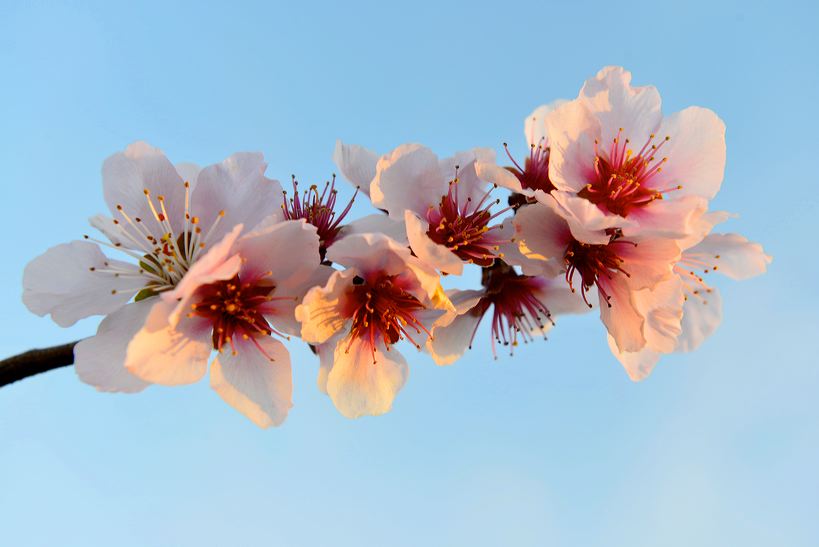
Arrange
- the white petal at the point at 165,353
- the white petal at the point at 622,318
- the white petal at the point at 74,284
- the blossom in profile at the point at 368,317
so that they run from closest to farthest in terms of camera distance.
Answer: the white petal at the point at 165,353
the blossom in profile at the point at 368,317
the white petal at the point at 74,284
the white petal at the point at 622,318

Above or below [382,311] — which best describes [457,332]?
below

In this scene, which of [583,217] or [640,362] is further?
[640,362]

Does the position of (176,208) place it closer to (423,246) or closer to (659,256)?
(423,246)

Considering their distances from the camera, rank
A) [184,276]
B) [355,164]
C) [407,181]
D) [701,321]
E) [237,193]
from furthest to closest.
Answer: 1. [701,321]
2. [355,164]
3. [407,181]
4. [237,193]
5. [184,276]

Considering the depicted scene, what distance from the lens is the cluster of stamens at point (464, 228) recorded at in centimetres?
264

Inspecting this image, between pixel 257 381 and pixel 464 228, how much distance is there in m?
1.03

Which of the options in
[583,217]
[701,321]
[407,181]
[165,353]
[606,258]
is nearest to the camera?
[165,353]

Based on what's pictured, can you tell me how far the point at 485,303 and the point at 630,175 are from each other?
3.29 feet

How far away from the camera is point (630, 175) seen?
268 cm

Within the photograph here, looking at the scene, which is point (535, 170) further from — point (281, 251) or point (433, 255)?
point (281, 251)

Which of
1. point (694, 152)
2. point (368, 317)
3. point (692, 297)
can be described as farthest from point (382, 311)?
point (692, 297)

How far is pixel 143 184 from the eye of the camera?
2539mm

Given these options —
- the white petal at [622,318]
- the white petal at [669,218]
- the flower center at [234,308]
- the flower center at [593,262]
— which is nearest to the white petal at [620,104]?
the white petal at [669,218]

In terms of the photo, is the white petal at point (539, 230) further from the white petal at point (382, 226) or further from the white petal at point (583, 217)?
the white petal at point (382, 226)
